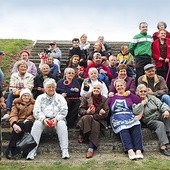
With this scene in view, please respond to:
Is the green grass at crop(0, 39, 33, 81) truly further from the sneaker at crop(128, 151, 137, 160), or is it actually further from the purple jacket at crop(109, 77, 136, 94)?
the sneaker at crop(128, 151, 137, 160)

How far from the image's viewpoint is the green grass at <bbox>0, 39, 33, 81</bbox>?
12802 millimetres

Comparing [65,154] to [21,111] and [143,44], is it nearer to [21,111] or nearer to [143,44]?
[21,111]

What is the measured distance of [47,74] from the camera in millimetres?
9125

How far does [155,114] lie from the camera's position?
798cm

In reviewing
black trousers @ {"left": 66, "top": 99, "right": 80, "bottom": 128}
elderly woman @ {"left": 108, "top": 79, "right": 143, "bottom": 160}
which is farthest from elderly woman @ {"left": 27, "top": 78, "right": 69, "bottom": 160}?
elderly woman @ {"left": 108, "top": 79, "right": 143, "bottom": 160}

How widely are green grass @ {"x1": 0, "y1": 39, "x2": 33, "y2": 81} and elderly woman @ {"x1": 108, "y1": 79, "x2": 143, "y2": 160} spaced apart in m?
4.69

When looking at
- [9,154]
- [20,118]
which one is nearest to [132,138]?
[20,118]

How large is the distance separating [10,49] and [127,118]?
836 cm

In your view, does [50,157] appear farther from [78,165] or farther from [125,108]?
[125,108]

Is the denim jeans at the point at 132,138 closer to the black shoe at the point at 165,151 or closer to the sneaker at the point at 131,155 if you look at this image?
the sneaker at the point at 131,155

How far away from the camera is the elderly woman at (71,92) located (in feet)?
27.2

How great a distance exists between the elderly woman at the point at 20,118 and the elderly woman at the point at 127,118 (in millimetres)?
1608

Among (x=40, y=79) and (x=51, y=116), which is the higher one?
(x=40, y=79)

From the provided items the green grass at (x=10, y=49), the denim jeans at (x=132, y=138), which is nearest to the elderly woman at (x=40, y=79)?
the denim jeans at (x=132, y=138)
